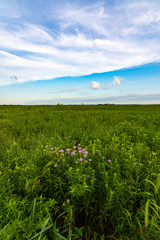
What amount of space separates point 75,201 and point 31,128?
5.49 metres

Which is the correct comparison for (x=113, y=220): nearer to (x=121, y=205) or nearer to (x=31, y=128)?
(x=121, y=205)

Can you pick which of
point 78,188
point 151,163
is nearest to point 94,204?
point 78,188

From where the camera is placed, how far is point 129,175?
196 cm

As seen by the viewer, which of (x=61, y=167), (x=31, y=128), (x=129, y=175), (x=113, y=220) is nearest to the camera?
(x=113, y=220)

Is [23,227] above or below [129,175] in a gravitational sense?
below

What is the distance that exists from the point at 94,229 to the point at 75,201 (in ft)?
1.36

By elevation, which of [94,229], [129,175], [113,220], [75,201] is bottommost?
[94,229]

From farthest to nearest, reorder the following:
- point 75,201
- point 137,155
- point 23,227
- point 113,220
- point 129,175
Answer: point 137,155, point 129,175, point 75,201, point 113,220, point 23,227

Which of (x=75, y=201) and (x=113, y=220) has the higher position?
(x=75, y=201)

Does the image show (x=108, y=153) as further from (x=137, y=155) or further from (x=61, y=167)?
(x=61, y=167)

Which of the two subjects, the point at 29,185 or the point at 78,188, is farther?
the point at 29,185

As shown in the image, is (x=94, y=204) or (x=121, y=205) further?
(x=94, y=204)

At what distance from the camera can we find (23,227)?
1291mm

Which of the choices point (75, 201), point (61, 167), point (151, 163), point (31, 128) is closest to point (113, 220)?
point (75, 201)
